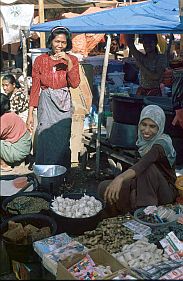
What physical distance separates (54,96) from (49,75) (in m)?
0.24

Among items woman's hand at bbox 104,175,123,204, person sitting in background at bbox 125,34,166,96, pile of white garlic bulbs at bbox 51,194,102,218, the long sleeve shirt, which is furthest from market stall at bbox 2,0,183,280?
person sitting in background at bbox 125,34,166,96

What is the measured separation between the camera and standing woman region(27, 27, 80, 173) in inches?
179

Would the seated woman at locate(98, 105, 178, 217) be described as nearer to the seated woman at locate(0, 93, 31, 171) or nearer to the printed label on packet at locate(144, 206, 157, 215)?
the printed label on packet at locate(144, 206, 157, 215)

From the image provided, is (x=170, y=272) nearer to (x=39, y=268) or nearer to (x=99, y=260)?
(x=99, y=260)

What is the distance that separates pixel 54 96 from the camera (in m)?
4.67

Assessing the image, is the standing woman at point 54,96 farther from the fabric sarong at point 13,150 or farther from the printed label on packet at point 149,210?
the printed label on packet at point 149,210

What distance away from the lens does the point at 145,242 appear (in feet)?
9.37

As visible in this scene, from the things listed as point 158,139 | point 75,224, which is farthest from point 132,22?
point 75,224

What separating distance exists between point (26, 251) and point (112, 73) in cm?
586

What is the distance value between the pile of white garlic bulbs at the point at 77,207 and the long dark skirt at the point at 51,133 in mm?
1585

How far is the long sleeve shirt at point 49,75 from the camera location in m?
4.60

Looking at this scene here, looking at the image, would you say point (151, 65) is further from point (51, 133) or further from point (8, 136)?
point (8, 136)

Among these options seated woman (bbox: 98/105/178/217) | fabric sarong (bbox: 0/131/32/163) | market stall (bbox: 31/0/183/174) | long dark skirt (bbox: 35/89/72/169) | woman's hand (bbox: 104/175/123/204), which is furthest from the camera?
long dark skirt (bbox: 35/89/72/169)

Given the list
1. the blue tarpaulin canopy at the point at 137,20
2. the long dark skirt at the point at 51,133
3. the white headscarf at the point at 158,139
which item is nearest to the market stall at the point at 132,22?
the blue tarpaulin canopy at the point at 137,20
